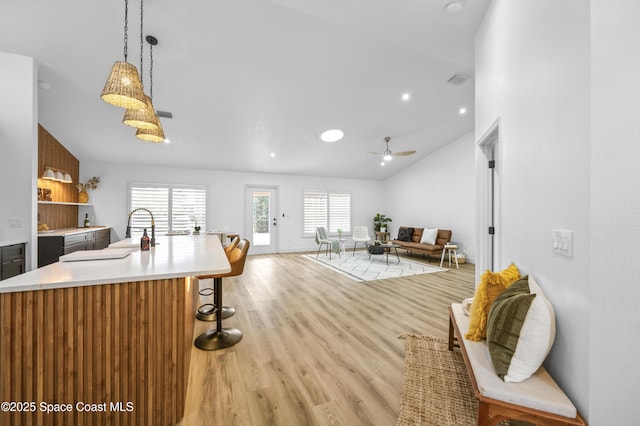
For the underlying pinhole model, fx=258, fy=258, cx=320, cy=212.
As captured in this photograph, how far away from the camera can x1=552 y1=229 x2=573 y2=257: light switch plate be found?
1192 mm

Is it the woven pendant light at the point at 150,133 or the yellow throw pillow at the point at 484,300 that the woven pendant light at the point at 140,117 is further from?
the yellow throw pillow at the point at 484,300

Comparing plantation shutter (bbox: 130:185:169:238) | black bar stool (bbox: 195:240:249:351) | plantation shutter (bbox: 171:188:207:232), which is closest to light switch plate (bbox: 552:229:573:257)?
black bar stool (bbox: 195:240:249:351)

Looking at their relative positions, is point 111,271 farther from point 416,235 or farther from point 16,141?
point 416,235

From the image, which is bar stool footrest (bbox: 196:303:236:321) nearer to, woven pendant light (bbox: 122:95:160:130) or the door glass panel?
woven pendant light (bbox: 122:95:160:130)

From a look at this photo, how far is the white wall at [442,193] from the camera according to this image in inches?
250

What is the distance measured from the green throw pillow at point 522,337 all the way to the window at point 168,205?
250 inches

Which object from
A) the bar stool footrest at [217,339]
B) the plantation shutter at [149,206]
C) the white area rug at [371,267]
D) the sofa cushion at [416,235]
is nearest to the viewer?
the bar stool footrest at [217,339]

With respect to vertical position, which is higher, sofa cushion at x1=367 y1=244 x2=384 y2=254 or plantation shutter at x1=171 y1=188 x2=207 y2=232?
plantation shutter at x1=171 y1=188 x2=207 y2=232

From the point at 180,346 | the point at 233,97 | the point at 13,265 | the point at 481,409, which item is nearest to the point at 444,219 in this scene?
the point at 233,97

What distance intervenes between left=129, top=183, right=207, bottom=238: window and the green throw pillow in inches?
250

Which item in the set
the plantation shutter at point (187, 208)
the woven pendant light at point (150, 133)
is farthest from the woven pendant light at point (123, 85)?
the plantation shutter at point (187, 208)

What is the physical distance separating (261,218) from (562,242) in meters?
7.24

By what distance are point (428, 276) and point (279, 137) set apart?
13.8 feet

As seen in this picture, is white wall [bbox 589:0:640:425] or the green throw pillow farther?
the green throw pillow
